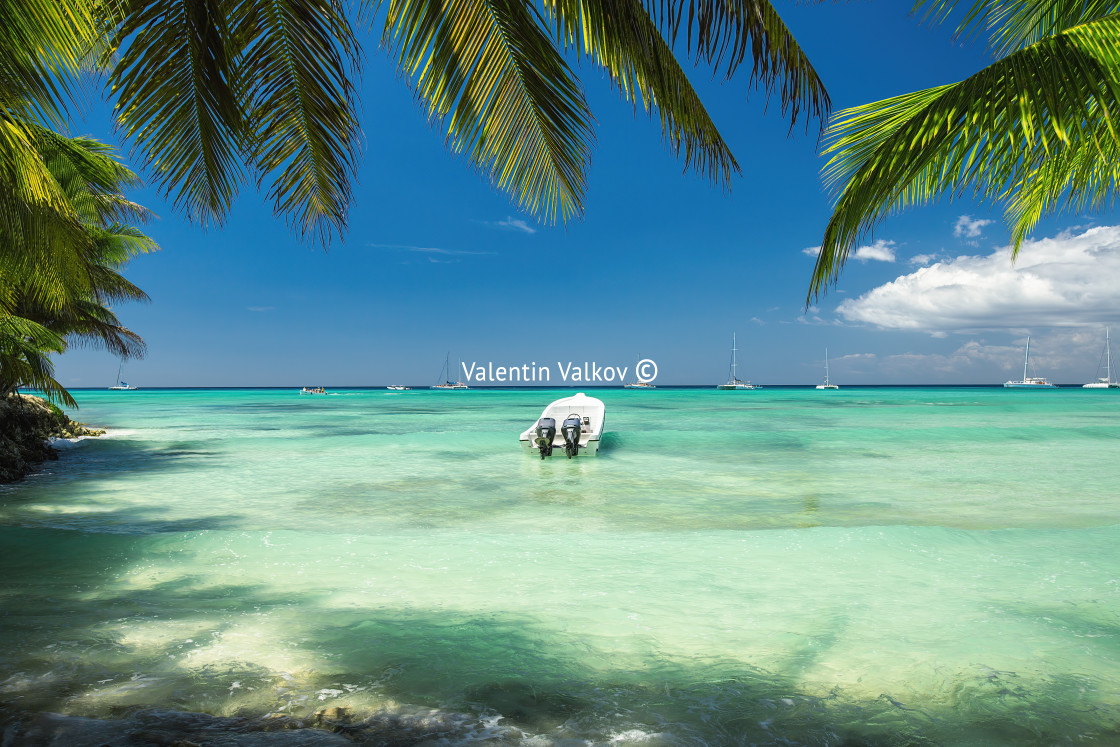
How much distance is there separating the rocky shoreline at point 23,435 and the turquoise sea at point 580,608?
3.70 ft

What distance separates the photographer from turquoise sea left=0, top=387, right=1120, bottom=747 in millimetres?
3229

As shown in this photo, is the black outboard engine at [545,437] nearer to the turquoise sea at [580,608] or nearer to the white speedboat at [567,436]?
the white speedboat at [567,436]

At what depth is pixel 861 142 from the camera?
320cm

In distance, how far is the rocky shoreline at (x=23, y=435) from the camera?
11477mm

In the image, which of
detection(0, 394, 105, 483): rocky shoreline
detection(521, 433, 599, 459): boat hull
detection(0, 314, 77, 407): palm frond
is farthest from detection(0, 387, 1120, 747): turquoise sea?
detection(521, 433, 599, 459): boat hull

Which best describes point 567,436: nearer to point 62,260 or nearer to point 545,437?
→ point 545,437

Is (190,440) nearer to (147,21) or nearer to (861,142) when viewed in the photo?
(147,21)

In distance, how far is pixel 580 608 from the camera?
4.82 meters

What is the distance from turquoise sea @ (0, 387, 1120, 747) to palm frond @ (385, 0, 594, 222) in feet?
9.94

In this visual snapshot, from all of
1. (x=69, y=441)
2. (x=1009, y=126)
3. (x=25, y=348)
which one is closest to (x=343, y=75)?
(x=1009, y=126)

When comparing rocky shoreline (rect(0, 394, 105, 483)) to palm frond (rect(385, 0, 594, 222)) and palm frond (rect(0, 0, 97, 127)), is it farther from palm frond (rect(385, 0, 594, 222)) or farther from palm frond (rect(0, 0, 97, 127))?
palm frond (rect(385, 0, 594, 222))

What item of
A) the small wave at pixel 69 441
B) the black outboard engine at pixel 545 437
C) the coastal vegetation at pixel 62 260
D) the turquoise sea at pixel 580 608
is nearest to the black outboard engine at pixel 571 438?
the black outboard engine at pixel 545 437

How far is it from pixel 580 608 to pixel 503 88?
3782mm

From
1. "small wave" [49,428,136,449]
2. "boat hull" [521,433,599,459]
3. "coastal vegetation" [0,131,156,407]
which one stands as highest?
"coastal vegetation" [0,131,156,407]
